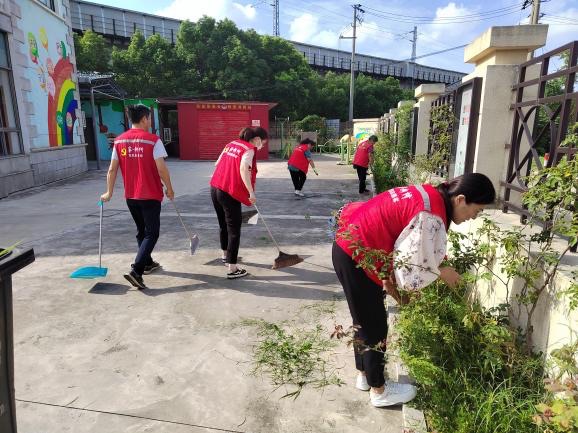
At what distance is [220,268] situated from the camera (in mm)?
4664

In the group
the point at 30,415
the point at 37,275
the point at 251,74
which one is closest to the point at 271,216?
the point at 37,275

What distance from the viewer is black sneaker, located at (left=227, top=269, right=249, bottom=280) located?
4340 millimetres

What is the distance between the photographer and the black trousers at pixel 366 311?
223 centimetres

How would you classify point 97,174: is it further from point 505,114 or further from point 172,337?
point 505,114

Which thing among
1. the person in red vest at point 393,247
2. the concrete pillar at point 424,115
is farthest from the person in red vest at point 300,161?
the person in red vest at point 393,247

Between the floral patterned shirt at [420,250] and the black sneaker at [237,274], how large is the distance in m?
2.57

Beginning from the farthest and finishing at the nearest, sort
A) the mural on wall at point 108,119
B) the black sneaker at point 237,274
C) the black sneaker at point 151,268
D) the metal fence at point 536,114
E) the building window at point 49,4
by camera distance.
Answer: the mural on wall at point 108,119 < the building window at point 49,4 < the black sneaker at point 151,268 < the black sneaker at point 237,274 < the metal fence at point 536,114

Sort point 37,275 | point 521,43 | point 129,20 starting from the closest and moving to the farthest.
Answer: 1. point 521,43
2. point 37,275
3. point 129,20

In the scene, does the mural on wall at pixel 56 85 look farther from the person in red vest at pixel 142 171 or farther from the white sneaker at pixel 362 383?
the white sneaker at pixel 362 383

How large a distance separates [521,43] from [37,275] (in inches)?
197

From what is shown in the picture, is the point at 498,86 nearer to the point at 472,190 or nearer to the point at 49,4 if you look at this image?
the point at 472,190

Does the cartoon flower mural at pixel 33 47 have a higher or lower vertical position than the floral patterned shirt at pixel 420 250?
higher

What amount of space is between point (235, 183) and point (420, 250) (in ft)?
8.16

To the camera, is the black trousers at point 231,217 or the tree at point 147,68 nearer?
the black trousers at point 231,217
